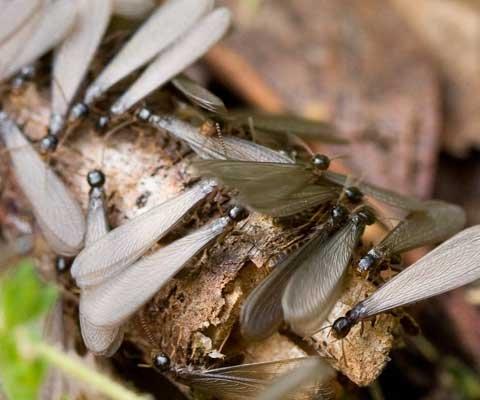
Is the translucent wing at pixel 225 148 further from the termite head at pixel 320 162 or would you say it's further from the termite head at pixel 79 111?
the termite head at pixel 79 111

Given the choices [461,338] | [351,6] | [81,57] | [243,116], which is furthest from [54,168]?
[351,6]

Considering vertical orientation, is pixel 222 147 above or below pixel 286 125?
above

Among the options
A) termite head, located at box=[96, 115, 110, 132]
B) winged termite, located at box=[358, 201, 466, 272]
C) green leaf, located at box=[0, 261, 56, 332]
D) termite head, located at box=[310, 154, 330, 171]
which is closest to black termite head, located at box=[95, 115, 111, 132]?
termite head, located at box=[96, 115, 110, 132]

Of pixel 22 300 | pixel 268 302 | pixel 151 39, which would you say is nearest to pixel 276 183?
pixel 268 302

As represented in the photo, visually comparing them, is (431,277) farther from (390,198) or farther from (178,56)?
(178,56)

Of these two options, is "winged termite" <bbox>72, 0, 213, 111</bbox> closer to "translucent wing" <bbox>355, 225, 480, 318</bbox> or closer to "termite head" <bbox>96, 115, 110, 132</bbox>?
"termite head" <bbox>96, 115, 110, 132</bbox>

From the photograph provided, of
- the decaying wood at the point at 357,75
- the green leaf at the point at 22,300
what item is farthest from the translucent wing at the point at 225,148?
the decaying wood at the point at 357,75
